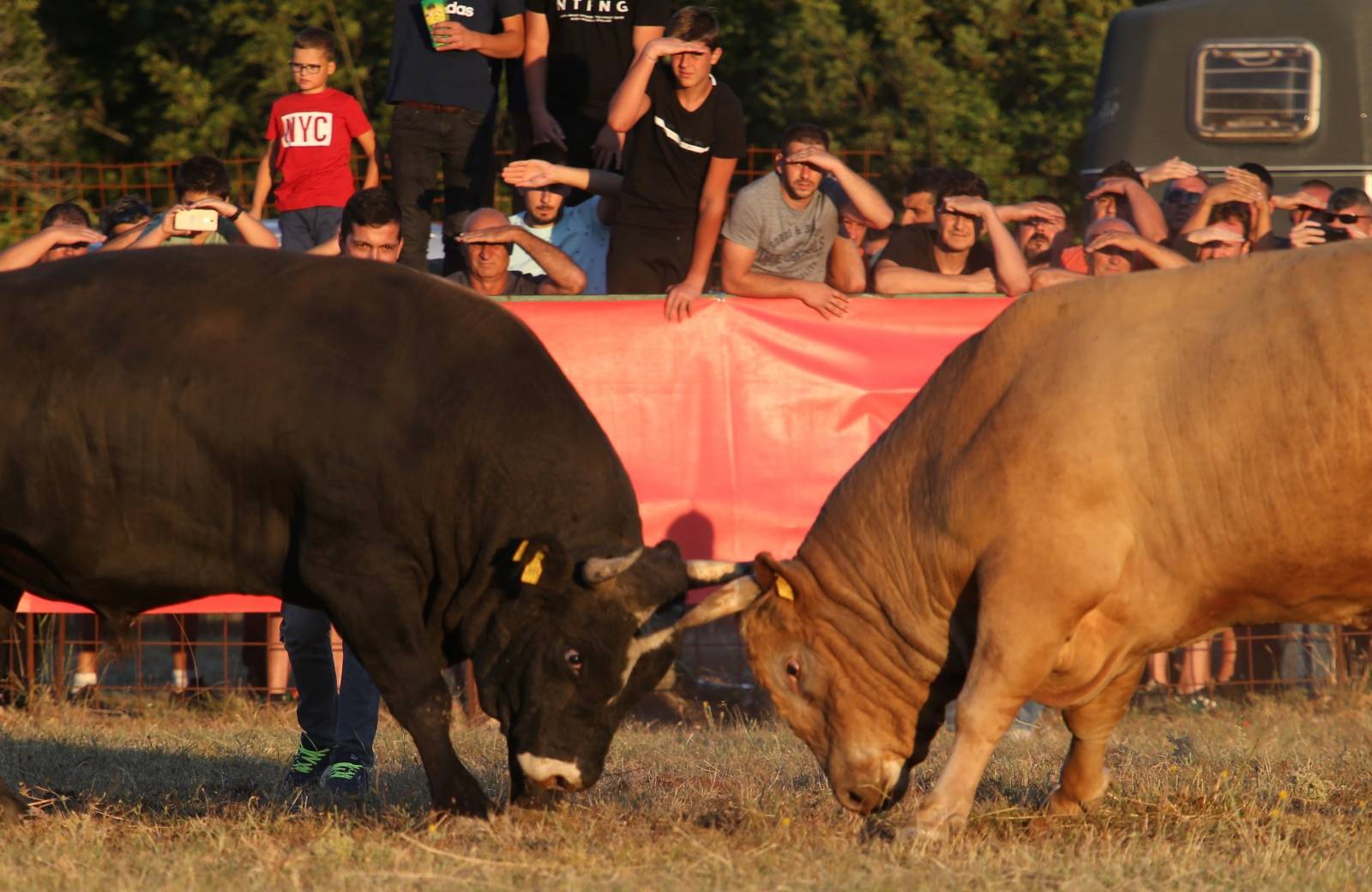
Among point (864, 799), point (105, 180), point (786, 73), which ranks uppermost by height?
point (786, 73)

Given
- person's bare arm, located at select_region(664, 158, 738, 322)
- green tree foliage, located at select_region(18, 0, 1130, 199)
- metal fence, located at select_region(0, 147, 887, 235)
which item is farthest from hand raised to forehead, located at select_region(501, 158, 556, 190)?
green tree foliage, located at select_region(18, 0, 1130, 199)

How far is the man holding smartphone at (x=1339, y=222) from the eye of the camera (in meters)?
9.37

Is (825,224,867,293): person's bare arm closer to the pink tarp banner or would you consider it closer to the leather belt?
the pink tarp banner

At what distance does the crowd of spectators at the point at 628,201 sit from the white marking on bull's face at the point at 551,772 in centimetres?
282

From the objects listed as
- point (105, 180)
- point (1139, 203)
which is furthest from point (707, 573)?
point (105, 180)

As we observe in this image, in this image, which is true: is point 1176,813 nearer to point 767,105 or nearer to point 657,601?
point 657,601

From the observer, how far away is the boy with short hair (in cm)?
874

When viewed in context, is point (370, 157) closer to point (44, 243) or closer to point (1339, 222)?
point (44, 243)

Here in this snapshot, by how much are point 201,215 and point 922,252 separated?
3.51 m

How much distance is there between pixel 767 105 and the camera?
2044 cm

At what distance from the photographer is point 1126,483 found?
5.63 m

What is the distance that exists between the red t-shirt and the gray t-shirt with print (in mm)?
2174

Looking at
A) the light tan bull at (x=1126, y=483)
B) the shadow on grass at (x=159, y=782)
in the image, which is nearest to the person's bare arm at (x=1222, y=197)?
the light tan bull at (x=1126, y=483)

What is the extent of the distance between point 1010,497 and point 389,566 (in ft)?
6.22
